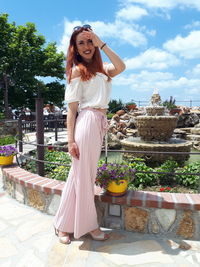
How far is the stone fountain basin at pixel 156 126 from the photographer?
632cm

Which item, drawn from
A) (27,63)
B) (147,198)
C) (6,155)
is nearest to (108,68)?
(147,198)

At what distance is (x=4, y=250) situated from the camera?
87.9 inches

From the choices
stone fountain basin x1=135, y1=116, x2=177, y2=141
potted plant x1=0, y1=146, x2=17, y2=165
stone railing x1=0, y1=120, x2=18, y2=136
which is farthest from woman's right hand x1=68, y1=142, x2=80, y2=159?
stone railing x1=0, y1=120, x2=18, y2=136

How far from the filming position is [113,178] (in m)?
2.48

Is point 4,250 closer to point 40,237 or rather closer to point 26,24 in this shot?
point 40,237

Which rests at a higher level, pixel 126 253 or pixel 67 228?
pixel 67 228

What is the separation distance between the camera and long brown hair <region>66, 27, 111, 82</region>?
7.07 feet

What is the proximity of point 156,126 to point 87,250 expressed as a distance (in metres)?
4.76

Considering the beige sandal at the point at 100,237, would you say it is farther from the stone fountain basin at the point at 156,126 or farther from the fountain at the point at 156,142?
the stone fountain basin at the point at 156,126

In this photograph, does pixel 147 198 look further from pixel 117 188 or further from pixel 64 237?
pixel 64 237

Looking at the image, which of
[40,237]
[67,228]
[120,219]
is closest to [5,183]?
[40,237]

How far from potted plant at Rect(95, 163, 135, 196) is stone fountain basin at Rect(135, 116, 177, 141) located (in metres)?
4.03

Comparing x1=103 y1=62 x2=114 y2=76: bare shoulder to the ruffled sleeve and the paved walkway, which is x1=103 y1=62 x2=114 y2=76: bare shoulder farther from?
the paved walkway

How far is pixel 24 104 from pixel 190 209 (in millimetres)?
18458
